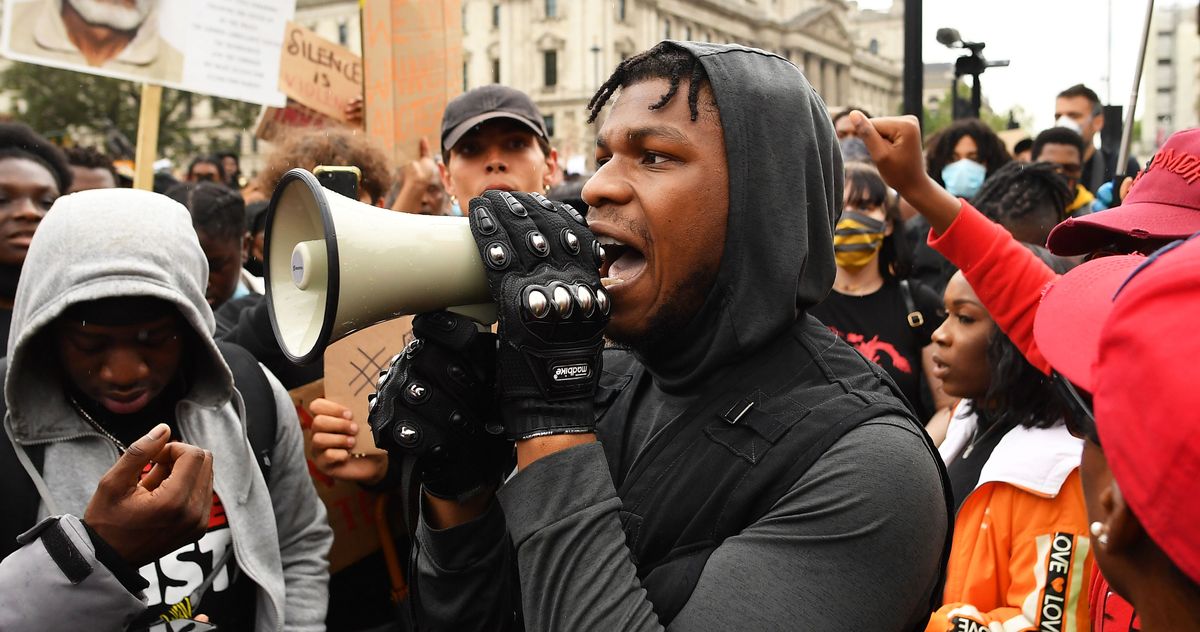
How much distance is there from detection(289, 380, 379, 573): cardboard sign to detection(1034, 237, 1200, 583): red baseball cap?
268 centimetres

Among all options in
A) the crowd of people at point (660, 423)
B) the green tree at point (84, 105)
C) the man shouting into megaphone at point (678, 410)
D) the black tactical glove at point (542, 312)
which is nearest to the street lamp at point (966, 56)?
the crowd of people at point (660, 423)

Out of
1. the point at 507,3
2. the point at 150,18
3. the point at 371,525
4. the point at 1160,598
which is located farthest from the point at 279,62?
the point at 507,3

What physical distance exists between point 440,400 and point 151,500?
79 cm

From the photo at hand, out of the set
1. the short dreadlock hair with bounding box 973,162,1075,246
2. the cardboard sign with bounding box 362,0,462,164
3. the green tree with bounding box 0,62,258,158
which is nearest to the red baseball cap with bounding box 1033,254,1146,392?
the short dreadlock hair with bounding box 973,162,1075,246

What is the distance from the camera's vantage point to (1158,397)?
92cm

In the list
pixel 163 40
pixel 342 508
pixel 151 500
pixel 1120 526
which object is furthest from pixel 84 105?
pixel 1120 526

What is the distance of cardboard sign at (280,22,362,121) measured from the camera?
5930mm

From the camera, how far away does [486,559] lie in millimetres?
1765

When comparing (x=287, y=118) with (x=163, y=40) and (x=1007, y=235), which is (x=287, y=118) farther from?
(x=1007, y=235)

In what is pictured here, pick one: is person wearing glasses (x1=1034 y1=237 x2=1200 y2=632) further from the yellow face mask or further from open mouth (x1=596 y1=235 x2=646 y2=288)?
the yellow face mask

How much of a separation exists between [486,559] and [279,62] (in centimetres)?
442

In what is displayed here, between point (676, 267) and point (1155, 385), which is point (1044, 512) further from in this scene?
point (1155, 385)

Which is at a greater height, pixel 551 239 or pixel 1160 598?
pixel 551 239

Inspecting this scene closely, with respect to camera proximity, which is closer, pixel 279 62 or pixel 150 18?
pixel 150 18
